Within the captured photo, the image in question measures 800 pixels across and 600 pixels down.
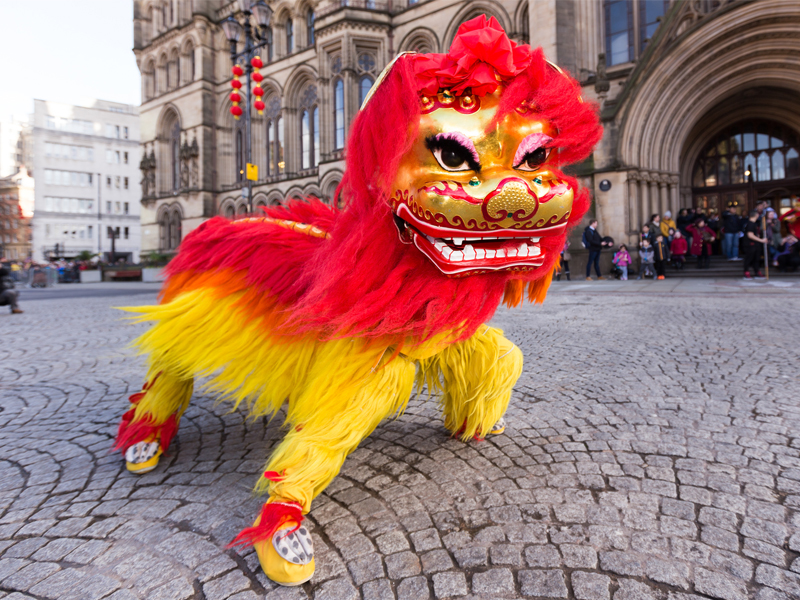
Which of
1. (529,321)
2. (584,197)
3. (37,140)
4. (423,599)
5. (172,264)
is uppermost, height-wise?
(37,140)

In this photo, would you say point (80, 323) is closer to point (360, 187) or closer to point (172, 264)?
point (172, 264)

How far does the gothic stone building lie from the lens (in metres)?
12.9

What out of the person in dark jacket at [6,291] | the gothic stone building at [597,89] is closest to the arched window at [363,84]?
the gothic stone building at [597,89]

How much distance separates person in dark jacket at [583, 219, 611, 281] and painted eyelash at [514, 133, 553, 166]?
11.8 meters

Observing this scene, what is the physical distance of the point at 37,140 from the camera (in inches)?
2092

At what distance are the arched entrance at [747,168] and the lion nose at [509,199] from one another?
16.9 m

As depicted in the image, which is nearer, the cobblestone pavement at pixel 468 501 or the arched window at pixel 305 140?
the cobblestone pavement at pixel 468 501

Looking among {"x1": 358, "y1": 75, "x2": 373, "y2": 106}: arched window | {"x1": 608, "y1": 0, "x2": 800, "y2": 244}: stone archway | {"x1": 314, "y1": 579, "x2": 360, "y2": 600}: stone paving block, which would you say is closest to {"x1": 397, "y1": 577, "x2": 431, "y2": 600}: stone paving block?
{"x1": 314, "y1": 579, "x2": 360, "y2": 600}: stone paving block

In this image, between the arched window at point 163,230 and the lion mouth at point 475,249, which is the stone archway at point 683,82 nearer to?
the lion mouth at point 475,249

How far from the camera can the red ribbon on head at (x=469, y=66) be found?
4.69 feet

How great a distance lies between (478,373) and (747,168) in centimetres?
1888

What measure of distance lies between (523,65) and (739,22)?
15.0 metres

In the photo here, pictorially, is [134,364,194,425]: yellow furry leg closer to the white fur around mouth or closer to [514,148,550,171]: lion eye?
the white fur around mouth

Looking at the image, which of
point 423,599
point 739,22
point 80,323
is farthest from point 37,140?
point 423,599
